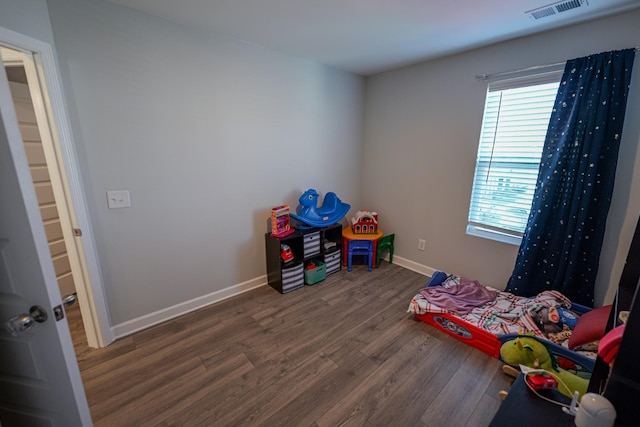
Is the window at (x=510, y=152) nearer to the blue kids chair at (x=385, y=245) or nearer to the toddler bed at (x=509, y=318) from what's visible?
the toddler bed at (x=509, y=318)

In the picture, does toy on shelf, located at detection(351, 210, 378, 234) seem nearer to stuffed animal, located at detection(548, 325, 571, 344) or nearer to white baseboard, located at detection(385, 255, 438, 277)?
white baseboard, located at detection(385, 255, 438, 277)

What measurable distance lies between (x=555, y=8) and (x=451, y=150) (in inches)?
48.6

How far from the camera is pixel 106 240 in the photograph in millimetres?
1849

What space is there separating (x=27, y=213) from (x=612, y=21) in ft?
11.2

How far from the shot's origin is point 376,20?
186 cm

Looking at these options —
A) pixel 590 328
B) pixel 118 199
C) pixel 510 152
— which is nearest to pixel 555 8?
pixel 510 152

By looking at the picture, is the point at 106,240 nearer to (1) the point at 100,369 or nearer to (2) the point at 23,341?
(1) the point at 100,369

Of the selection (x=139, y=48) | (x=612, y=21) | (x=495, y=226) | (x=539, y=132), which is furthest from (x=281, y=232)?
(x=612, y=21)

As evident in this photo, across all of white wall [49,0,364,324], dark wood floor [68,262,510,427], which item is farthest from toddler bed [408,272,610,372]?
white wall [49,0,364,324]

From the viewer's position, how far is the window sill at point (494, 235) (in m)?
2.40

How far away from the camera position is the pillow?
157 cm

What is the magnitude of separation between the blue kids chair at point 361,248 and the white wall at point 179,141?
3.00 ft

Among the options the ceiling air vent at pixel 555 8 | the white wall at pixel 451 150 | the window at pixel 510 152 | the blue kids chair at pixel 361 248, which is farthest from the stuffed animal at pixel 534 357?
the ceiling air vent at pixel 555 8

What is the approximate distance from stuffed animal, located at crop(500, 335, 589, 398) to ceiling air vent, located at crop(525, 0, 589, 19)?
2.15 m
